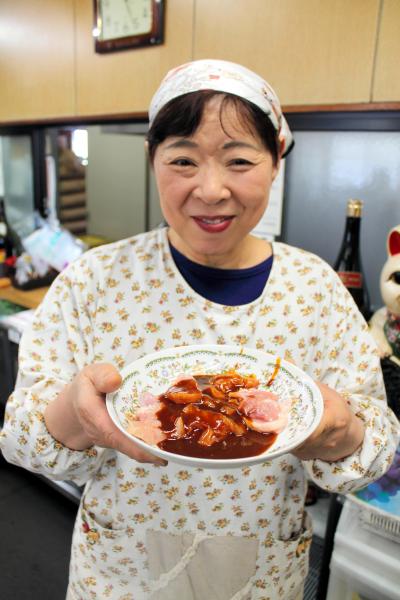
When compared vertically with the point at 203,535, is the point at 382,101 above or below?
A: above

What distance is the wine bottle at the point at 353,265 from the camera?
5.05ft

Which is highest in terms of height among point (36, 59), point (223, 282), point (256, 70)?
point (36, 59)

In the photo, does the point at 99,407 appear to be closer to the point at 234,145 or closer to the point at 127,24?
the point at 234,145

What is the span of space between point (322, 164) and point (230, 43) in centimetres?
53

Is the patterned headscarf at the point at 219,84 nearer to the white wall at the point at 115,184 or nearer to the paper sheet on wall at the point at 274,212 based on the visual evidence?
the paper sheet on wall at the point at 274,212

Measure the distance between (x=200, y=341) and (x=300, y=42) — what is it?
0.86m

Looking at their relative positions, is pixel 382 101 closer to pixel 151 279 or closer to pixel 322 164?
pixel 322 164

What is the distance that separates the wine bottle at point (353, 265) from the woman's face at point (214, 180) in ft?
2.51

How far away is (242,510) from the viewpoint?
86 centimetres

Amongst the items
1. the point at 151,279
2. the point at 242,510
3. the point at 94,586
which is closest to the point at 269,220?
the point at 151,279

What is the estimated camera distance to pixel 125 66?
1675 mm

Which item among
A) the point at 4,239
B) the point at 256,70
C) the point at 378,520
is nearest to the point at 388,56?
the point at 256,70

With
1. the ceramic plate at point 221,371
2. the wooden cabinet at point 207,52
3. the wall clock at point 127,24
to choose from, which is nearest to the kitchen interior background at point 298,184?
the wooden cabinet at point 207,52

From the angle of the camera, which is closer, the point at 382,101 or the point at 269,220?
the point at 382,101
